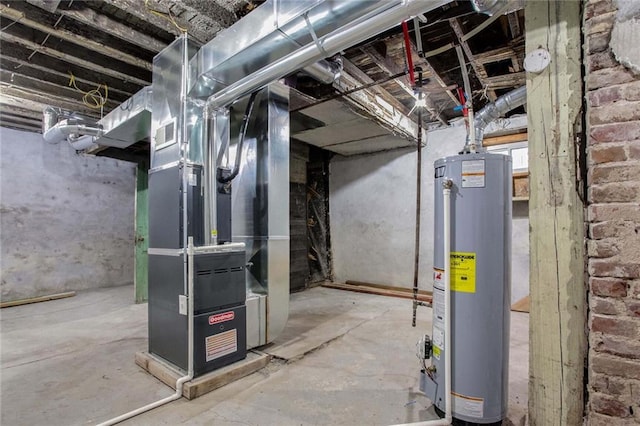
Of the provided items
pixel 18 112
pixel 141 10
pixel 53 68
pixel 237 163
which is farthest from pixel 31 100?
pixel 237 163

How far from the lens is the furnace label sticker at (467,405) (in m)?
1.47

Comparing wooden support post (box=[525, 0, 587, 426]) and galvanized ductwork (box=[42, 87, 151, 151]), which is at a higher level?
galvanized ductwork (box=[42, 87, 151, 151])

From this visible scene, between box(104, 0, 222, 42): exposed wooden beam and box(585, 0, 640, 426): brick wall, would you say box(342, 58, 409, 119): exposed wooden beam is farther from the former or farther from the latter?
box(585, 0, 640, 426): brick wall

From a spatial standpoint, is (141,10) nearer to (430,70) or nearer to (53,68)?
(53,68)

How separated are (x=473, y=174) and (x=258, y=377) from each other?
1.87 metres

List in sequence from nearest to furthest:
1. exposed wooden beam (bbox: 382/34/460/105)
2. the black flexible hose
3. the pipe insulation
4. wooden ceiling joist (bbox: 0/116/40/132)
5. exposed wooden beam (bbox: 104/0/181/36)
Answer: exposed wooden beam (bbox: 104/0/181/36) < the black flexible hose < exposed wooden beam (bbox: 382/34/460/105) < the pipe insulation < wooden ceiling joist (bbox: 0/116/40/132)

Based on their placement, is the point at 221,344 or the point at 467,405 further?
the point at 221,344

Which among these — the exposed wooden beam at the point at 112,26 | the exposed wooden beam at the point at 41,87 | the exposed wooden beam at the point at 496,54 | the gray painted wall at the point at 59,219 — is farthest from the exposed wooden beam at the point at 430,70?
the gray painted wall at the point at 59,219

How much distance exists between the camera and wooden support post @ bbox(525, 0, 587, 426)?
3.83ft

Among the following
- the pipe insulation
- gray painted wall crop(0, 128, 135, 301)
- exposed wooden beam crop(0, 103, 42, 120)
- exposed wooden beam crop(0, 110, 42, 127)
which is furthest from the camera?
gray painted wall crop(0, 128, 135, 301)

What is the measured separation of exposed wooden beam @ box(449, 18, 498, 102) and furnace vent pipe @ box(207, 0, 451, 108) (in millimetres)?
1114

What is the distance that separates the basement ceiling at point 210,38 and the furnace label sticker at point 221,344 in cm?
210

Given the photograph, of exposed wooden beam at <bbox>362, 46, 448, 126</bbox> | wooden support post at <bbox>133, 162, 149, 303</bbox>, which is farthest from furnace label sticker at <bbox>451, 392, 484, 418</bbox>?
wooden support post at <bbox>133, 162, 149, 303</bbox>

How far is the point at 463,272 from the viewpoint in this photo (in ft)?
4.98
